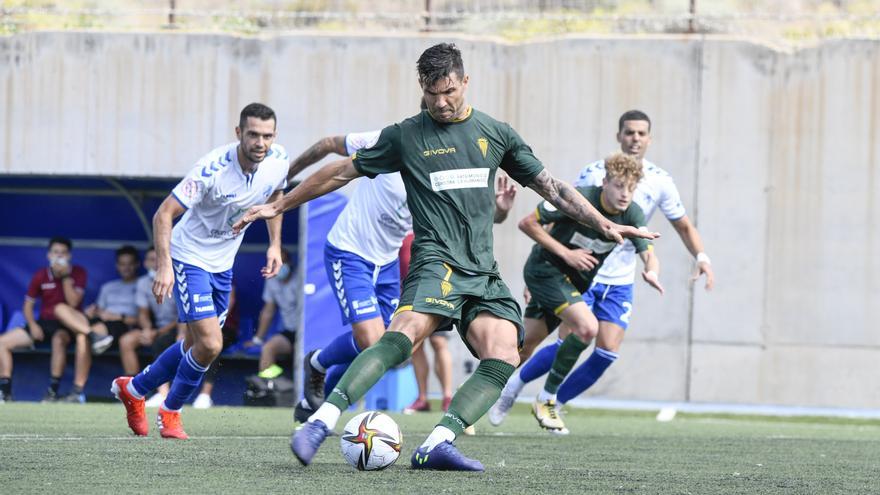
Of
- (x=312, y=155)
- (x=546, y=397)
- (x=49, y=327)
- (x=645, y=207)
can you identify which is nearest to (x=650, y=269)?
(x=645, y=207)

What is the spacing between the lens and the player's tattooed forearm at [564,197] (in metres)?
6.44

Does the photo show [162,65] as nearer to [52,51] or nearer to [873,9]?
[52,51]

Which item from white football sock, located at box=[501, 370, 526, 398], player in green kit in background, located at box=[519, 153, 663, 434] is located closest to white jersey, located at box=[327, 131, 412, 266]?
player in green kit in background, located at box=[519, 153, 663, 434]

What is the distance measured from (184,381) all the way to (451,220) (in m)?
2.76

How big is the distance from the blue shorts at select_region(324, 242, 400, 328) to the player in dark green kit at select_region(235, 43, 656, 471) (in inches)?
94.6

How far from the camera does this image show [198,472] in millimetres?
5750

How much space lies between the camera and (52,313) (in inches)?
543

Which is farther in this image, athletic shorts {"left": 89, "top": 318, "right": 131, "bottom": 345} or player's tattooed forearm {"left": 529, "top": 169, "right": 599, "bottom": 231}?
athletic shorts {"left": 89, "top": 318, "right": 131, "bottom": 345}

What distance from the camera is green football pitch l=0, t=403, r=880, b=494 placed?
5414 mm

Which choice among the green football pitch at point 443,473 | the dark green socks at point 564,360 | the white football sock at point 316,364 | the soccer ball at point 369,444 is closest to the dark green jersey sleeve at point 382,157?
the soccer ball at point 369,444

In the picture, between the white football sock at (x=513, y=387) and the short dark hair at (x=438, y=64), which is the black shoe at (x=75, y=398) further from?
the short dark hair at (x=438, y=64)

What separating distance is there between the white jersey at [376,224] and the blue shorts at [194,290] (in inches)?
36.8

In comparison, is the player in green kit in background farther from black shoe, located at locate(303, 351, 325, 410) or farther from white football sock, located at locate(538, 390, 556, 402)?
black shoe, located at locate(303, 351, 325, 410)

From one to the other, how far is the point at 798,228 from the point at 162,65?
7108mm
